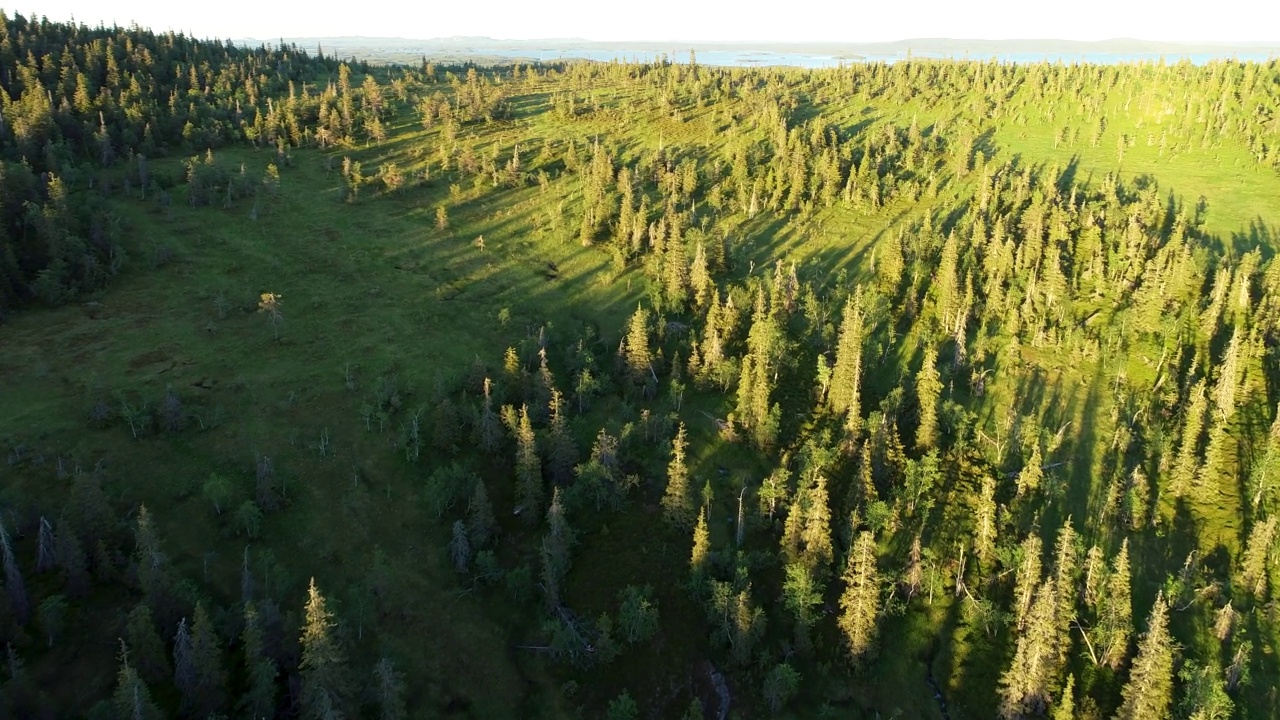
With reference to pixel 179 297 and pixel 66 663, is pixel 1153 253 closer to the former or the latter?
pixel 66 663

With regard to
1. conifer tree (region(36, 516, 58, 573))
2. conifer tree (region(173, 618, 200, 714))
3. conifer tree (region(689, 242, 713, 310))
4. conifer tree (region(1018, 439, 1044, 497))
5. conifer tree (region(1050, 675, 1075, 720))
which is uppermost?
conifer tree (region(689, 242, 713, 310))

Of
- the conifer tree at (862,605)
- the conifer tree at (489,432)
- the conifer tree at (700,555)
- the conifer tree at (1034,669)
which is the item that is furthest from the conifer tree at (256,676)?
the conifer tree at (1034,669)

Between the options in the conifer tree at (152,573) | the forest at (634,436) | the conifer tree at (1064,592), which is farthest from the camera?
the conifer tree at (1064,592)

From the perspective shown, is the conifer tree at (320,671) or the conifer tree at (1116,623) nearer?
the conifer tree at (320,671)

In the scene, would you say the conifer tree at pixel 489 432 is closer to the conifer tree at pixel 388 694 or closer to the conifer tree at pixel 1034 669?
the conifer tree at pixel 388 694

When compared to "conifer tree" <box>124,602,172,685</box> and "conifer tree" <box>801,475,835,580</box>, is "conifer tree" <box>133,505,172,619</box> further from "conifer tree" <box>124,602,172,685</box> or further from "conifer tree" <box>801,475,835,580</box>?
"conifer tree" <box>801,475,835,580</box>

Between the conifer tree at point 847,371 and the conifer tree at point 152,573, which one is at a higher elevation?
the conifer tree at point 847,371

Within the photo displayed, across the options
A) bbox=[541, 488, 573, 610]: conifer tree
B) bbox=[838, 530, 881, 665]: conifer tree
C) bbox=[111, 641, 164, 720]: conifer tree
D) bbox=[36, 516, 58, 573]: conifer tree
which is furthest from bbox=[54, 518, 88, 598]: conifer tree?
bbox=[838, 530, 881, 665]: conifer tree

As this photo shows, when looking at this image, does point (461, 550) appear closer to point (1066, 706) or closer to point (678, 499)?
point (678, 499)
